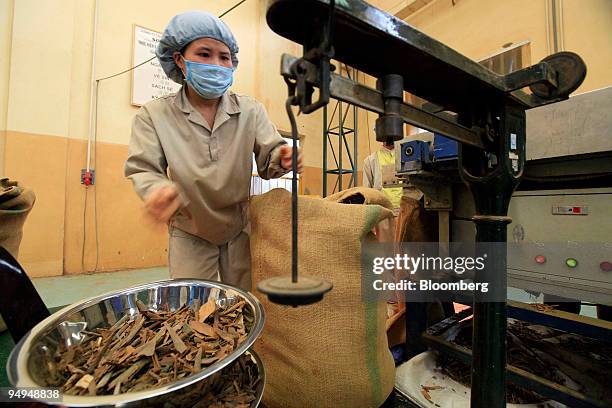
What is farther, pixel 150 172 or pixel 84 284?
pixel 84 284

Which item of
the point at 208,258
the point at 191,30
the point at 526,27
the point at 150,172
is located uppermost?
the point at 526,27

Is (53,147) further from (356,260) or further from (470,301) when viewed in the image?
(470,301)

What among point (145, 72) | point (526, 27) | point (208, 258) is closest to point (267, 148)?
point (208, 258)

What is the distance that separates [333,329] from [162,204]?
21.0 inches

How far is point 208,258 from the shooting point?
3.41 ft

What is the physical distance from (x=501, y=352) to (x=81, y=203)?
10.7 ft

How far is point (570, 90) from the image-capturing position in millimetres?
574

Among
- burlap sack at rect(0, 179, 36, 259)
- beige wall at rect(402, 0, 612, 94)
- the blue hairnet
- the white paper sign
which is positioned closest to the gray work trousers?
the blue hairnet

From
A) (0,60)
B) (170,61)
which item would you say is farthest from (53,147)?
(170,61)

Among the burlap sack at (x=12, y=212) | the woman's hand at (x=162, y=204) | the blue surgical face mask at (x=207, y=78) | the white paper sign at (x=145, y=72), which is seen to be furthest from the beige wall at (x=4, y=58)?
the woman's hand at (x=162, y=204)

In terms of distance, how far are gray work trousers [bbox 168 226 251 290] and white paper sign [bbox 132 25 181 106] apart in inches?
103

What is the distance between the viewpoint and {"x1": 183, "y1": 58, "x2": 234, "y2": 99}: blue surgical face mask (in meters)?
0.99

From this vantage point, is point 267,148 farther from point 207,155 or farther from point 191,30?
point 191,30

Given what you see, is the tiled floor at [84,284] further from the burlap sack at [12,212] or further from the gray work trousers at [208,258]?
the gray work trousers at [208,258]
